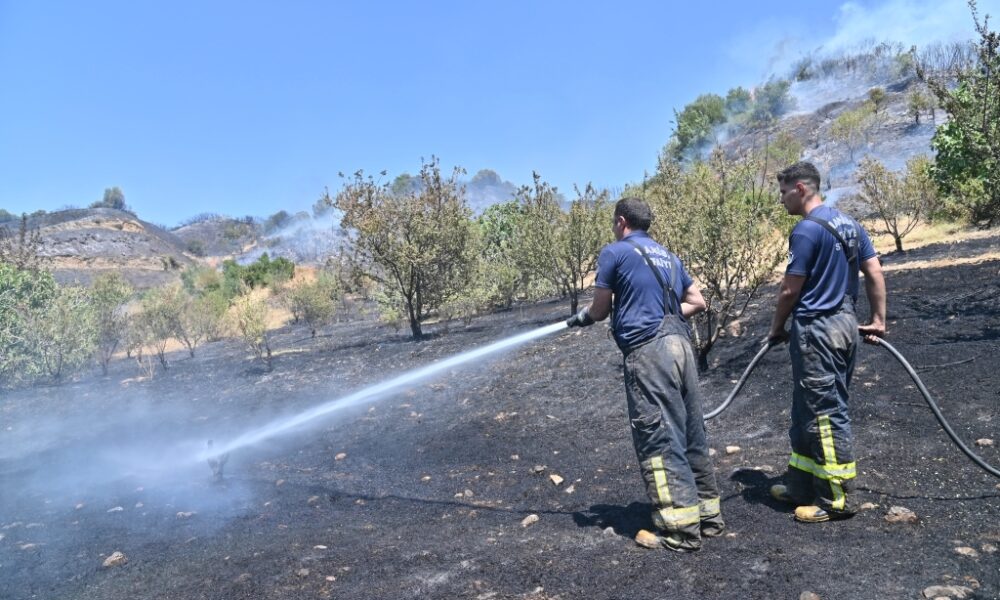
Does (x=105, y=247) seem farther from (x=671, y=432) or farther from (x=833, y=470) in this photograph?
(x=833, y=470)

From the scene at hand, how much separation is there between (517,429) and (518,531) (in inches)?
104

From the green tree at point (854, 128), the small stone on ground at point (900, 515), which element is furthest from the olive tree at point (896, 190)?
the green tree at point (854, 128)

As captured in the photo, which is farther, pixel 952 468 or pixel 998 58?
pixel 998 58

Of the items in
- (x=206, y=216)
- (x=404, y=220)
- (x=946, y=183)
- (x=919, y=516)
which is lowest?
(x=919, y=516)

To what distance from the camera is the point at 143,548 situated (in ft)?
13.7

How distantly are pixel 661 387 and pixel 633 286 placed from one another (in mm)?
603

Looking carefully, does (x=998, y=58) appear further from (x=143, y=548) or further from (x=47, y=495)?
(x=47, y=495)

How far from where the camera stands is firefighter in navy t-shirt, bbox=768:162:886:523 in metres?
3.47

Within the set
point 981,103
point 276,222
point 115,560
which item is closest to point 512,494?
point 115,560

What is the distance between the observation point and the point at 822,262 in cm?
357

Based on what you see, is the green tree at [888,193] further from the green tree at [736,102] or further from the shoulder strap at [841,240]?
the green tree at [736,102]

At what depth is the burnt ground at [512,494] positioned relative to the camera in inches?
122

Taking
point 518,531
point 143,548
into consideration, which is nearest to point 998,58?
point 518,531

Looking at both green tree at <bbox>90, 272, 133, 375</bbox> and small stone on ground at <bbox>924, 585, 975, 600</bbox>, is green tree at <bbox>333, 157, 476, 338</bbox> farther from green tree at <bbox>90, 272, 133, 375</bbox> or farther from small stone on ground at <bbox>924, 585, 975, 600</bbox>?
small stone on ground at <bbox>924, 585, 975, 600</bbox>
